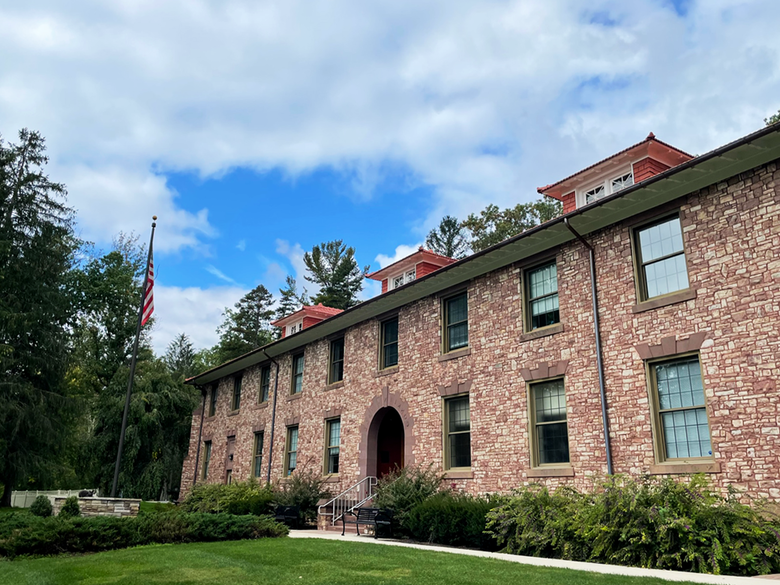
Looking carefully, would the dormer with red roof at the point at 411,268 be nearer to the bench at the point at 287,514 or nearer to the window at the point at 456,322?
the window at the point at 456,322

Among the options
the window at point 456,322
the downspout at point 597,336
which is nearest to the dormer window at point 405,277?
the window at point 456,322

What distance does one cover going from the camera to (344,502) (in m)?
19.0

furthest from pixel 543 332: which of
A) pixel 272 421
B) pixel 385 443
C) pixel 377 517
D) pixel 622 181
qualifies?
pixel 272 421

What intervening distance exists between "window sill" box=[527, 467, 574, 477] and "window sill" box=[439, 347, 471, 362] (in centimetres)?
358

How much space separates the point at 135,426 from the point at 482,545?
25225 millimetres

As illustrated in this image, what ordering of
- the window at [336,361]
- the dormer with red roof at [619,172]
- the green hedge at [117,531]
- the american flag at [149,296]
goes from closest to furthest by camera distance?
the green hedge at [117,531], the dormer with red roof at [619,172], the american flag at [149,296], the window at [336,361]

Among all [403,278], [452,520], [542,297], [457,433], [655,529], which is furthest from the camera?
[403,278]

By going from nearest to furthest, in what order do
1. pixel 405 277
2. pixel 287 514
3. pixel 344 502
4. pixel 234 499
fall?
pixel 287 514, pixel 344 502, pixel 405 277, pixel 234 499

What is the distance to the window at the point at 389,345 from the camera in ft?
63.8

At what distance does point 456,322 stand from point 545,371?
3635 millimetres

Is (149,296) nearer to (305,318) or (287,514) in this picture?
(287,514)

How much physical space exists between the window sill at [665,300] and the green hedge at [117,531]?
29.6 ft

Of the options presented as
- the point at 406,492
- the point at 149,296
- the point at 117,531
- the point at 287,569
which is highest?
the point at 149,296

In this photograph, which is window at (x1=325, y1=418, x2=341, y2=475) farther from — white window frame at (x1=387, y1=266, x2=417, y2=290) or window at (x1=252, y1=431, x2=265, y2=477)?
white window frame at (x1=387, y1=266, x2=417, y2=290)
